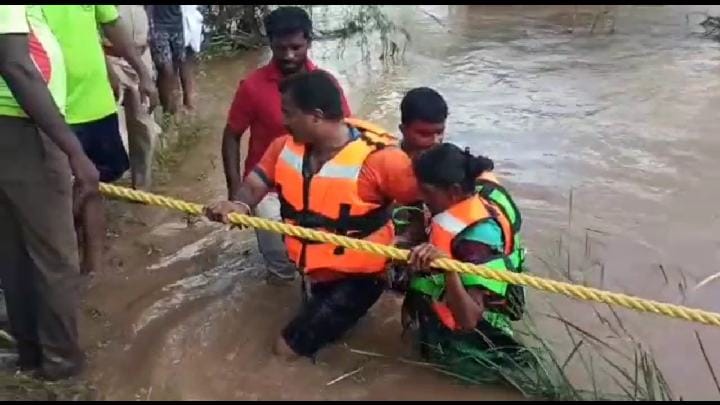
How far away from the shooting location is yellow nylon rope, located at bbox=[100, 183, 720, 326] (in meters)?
3.30

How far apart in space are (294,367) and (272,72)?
1317 millimetres

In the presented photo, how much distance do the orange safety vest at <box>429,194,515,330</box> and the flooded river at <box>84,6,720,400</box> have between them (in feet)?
1.87

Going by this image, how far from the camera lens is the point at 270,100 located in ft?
15.0

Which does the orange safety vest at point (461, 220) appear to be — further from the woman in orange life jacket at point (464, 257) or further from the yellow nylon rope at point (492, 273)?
the yellow nylon rope at point (492, 273)

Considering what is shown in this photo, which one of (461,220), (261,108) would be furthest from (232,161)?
(461,220)

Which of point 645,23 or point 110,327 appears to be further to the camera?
point 645,23

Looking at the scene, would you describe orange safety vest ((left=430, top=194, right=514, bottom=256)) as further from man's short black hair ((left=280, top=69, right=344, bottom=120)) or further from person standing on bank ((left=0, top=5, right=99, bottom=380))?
person standing on bank ((left=0, top=5, right=99, bottom=380))

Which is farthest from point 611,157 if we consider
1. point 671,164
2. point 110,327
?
point 110,327

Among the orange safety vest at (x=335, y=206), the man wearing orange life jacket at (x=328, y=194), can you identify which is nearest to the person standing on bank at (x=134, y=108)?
the man wearing orange life jacket at (x=328, y=194)

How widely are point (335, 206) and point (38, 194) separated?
3.60 ft

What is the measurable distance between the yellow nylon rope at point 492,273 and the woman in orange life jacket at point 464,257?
0.12m

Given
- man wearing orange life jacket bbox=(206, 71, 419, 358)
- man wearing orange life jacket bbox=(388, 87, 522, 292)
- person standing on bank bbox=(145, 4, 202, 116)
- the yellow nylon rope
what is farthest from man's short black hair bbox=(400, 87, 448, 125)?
person standing on bank bbox=(145, 4, 202, 116)

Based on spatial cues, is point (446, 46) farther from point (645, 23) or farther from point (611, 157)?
point (611, 157)

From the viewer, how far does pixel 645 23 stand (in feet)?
38.3
